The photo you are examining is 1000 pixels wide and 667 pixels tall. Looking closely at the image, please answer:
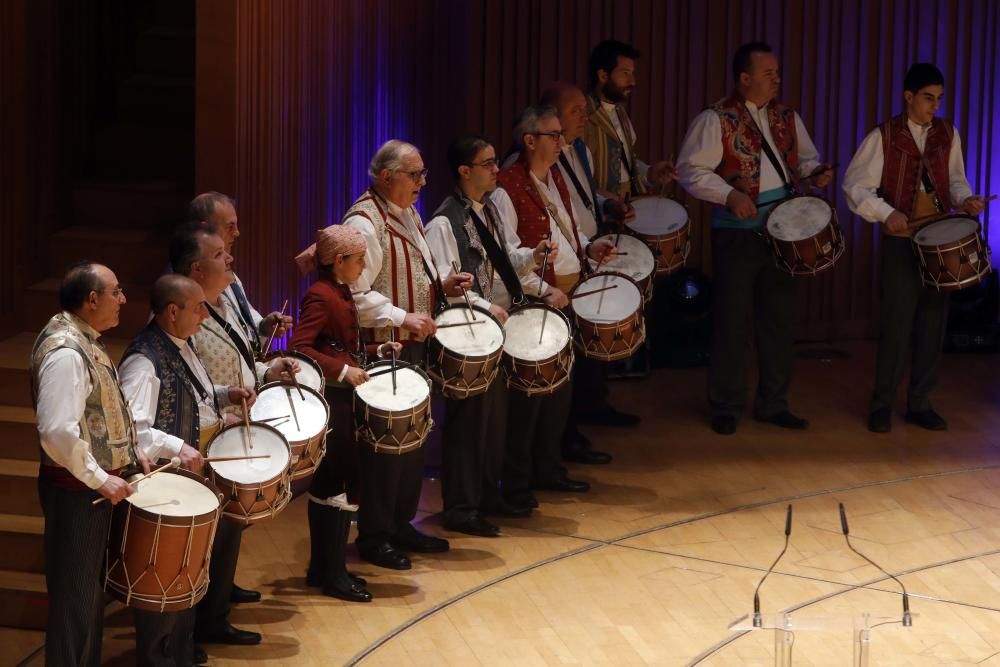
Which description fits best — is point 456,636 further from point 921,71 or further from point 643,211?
point 921,71

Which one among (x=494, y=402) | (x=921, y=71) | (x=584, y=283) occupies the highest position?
(x=921, y=71)

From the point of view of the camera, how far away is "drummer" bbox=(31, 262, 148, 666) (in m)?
4.25

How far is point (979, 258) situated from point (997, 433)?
102 centimetres

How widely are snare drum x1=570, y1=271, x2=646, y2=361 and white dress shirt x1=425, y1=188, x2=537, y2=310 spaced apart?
0.28 m

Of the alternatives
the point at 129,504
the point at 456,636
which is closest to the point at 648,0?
the point at 456,636

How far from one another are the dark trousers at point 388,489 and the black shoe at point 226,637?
793mm

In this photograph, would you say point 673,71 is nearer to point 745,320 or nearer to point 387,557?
point 745,320

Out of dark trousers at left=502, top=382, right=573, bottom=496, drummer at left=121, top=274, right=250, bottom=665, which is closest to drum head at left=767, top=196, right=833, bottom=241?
dark trousers at left=502, top=382, right=573, bottom=496

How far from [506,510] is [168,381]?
2.15m

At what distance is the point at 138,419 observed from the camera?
456cm

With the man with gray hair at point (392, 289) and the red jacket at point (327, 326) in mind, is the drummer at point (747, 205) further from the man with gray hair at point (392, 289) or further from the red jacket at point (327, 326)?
the red jacket at point (327, 326)

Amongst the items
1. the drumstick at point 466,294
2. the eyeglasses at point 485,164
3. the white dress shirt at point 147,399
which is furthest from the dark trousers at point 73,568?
the eyeglasses at point 485,164

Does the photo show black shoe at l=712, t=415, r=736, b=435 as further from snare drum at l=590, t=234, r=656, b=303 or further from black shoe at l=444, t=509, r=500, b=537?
black shoe at l=444, t=509, r=500, b=537

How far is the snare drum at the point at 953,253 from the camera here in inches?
284
